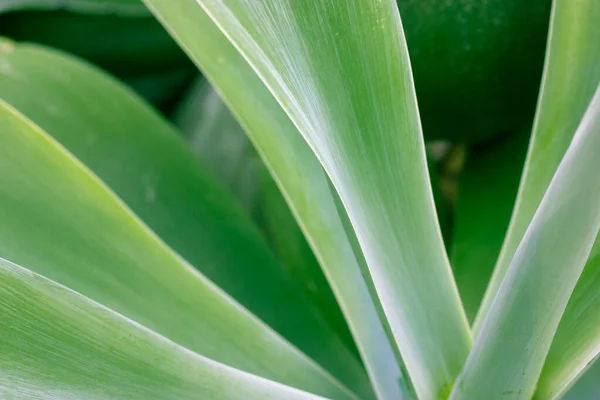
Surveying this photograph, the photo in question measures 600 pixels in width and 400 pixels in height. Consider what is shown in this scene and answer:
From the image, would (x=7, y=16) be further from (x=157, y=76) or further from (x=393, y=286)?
(x=393, y=286)

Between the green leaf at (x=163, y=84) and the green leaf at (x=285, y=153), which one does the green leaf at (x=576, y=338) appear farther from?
the green leaf at (x=163, y=84)

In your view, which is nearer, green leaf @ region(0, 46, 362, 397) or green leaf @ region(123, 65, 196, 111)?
green leaf @ region(0, 46, 362, 397)

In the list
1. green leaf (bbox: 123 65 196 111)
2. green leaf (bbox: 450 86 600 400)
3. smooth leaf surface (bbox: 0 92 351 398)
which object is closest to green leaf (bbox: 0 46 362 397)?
smooth leaf surface (bbox: 0 92 351 398)

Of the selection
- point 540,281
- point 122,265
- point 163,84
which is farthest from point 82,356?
point 163,84

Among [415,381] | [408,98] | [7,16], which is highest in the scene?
[7,16]

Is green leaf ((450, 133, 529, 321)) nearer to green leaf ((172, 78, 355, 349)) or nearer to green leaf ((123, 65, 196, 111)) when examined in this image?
green leaf ((172, 78, 355, 349))

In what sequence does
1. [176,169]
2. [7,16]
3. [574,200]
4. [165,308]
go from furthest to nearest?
[7,16], [176,169], [165,308], [574,200]

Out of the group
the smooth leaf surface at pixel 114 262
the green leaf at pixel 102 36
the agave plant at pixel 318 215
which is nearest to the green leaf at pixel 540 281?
the agave plant at pixel 318 215

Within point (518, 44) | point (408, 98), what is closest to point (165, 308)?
point (408, 98)
